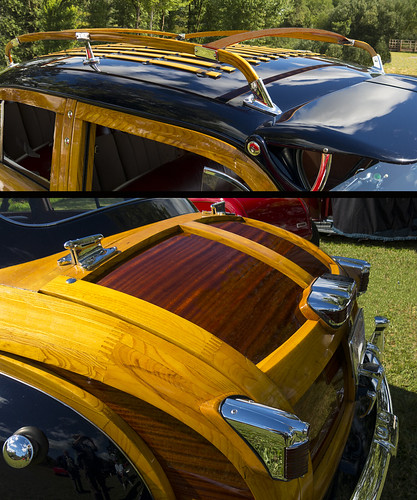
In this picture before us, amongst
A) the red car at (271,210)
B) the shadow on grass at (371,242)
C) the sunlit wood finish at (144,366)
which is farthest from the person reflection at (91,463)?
the shadow on grass at (371,242)

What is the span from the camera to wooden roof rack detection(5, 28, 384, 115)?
0.88 meters

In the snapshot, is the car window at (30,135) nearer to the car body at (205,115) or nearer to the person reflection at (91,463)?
the car body at (205,115)

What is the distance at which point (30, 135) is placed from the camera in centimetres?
98

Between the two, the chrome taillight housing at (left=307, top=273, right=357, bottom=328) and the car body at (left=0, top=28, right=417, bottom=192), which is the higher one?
the car body at (left=0, top=28, right=417, bottom=192)

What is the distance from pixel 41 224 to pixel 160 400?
2.15 ft

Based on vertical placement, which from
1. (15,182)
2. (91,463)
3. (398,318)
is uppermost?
(15,182)

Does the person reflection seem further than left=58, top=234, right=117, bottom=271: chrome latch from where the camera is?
No

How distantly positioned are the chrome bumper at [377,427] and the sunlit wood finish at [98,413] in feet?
2.03

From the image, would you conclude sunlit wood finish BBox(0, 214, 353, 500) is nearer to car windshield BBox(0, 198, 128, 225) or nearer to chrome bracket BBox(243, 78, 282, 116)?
car windshield BBox(0, 198, 128, 225)

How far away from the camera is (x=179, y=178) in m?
0.91

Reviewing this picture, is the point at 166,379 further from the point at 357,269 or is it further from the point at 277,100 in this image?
the point at 357,269

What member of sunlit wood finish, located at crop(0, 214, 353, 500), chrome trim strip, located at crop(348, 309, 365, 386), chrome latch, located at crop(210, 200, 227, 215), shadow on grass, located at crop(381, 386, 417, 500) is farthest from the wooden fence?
shadow on grass, located at crop(381, 386, 417, 500)

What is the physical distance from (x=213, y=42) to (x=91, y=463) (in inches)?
33.6

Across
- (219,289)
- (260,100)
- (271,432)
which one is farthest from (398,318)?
(260,100)
